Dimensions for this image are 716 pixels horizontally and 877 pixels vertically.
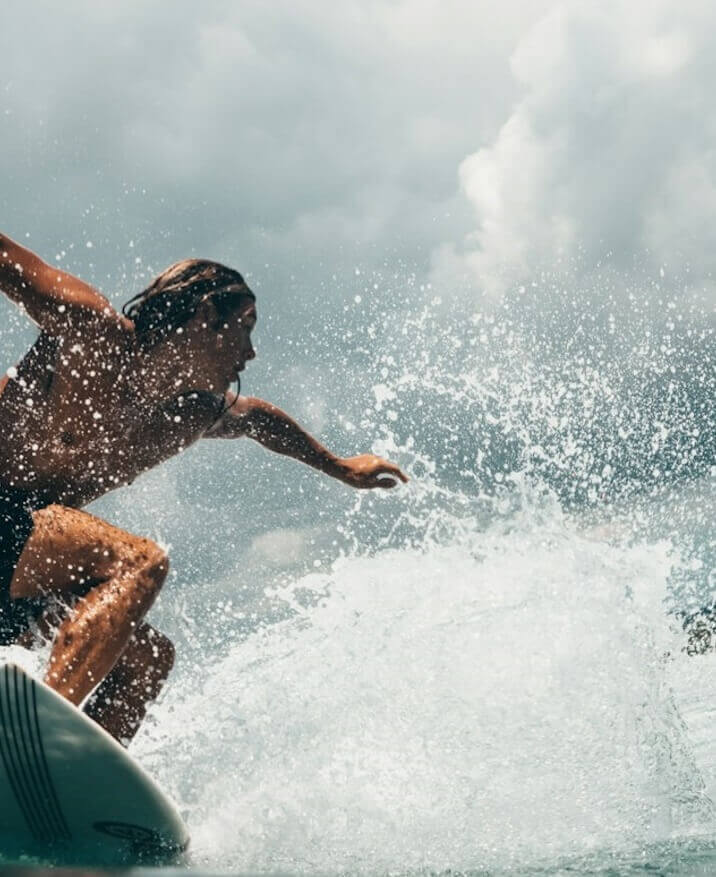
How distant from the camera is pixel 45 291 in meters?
3.34

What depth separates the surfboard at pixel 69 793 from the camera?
2.71 metres

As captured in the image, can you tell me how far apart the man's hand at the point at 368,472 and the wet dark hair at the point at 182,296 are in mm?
1658

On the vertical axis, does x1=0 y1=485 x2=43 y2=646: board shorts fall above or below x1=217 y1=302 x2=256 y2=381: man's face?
below

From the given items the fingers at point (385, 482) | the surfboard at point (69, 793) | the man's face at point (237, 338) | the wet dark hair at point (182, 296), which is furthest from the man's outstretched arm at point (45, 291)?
the fingers at point (385, 482)

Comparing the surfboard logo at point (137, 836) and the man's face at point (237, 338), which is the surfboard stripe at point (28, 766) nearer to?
the surfboard logo at point (137, 836)

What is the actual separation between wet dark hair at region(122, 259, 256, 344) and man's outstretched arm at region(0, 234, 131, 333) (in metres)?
0.27

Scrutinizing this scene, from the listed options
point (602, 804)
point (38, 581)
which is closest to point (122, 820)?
point (38, 581)

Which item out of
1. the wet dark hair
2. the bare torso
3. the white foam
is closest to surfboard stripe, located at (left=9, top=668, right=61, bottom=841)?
the white foam

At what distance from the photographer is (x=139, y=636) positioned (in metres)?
4.02

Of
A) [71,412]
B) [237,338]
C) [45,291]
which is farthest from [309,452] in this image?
[45,291]

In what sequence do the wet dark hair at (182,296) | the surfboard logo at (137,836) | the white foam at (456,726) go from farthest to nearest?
the wet dark hair at (182,296)
the white foam at (456,726)
the surfboard logo at (137,836)

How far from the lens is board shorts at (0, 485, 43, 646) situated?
3607 mm

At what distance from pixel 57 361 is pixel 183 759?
2828mm

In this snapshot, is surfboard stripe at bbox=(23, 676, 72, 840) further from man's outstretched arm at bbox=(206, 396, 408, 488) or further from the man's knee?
man's outstretched arm at bbox=(206, 396, 408, 488)
